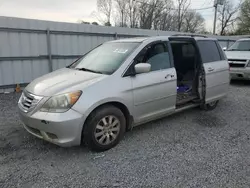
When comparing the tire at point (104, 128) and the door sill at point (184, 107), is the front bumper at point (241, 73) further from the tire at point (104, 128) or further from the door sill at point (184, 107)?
the tire at point (104, 128)

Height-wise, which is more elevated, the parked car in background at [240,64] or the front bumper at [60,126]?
the parked car in background at [240,64]

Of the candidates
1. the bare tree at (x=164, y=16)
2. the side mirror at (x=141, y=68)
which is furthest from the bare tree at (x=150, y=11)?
the side mirror at (x=141, y=68)

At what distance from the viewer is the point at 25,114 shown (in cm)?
306

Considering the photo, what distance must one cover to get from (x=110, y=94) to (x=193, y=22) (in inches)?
1631

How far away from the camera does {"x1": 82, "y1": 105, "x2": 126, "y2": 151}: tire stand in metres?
2.98

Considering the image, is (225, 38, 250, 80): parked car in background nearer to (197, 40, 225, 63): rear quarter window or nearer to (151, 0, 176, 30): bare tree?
(197, 40, 225, 63): rear quarter window

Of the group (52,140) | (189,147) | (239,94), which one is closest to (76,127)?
(52,140)

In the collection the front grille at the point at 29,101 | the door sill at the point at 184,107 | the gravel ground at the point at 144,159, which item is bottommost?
the gravel ground at the point at 144,159

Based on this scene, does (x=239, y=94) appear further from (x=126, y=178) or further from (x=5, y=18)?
(x=5, y=18)

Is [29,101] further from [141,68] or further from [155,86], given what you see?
[155,86]

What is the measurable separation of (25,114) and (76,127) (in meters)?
0.82

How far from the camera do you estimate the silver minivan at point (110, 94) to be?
2855mm

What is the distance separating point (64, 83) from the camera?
3145 millimetres

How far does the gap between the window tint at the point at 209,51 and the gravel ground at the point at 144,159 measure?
1476 millimetres
